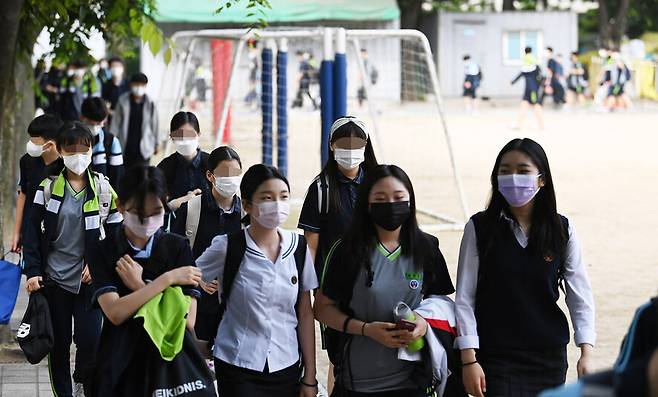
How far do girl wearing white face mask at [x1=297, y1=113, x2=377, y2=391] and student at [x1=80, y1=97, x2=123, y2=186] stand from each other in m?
2.43

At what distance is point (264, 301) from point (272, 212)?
1.09 feet

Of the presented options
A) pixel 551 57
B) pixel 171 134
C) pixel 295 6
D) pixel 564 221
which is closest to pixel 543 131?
pixel 551 57

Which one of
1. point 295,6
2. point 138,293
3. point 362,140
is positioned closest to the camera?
point 138,293

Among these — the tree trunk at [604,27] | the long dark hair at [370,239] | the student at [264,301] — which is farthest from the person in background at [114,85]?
the tree trunk at [604,27]

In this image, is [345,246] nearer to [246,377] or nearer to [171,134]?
[246,377]

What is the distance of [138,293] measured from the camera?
455cm

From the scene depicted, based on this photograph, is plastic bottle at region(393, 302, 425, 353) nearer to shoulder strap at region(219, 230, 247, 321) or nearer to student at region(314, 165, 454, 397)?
student at region(314, 165, 454, 397)

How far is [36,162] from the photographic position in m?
7.85

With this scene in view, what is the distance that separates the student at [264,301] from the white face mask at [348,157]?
1.45m

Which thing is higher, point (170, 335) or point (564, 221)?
point (564, 221)

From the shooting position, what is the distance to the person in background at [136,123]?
13.8 meters

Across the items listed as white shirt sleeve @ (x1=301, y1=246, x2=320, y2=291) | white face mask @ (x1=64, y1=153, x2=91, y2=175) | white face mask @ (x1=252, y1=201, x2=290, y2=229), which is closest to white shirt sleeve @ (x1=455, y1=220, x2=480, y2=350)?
white shirt sleeve @ (x1=301, y1=246, x2=320, y2=291)

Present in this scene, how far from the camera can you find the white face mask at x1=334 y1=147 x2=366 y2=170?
638cm

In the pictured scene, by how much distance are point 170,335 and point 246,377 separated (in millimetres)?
401
